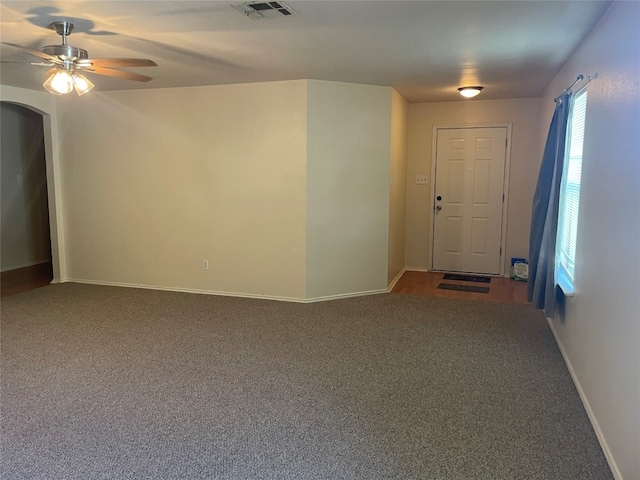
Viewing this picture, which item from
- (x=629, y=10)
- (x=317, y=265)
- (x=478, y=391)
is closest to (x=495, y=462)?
(x=478, y=391)

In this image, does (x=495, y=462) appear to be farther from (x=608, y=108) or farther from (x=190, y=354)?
(x=190, y=354)

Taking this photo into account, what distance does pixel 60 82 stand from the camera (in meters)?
3.09

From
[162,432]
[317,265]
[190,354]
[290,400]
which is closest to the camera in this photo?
[162,432]

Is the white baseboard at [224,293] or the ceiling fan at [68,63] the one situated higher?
the ceiling fan at [68,63]

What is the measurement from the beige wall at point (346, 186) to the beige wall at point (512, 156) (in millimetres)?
1358

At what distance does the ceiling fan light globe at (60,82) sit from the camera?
309cm

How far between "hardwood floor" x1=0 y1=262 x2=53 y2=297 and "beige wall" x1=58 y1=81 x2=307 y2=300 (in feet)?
1.98

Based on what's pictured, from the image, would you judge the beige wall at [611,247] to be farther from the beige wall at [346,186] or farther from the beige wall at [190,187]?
the beige wall at [190,187]

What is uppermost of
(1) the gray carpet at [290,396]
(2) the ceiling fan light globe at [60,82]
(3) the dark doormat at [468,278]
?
(2) the ceiling fan light globe at [60,82]

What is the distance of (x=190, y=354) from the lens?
3697 mm

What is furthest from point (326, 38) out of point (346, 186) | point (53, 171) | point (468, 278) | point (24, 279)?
point (24, 279)

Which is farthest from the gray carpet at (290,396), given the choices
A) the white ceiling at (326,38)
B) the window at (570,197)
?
the white ceiling at (326,38)

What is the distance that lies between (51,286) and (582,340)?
5781mm

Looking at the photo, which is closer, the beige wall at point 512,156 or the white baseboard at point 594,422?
the white baseboard at point 594,422
